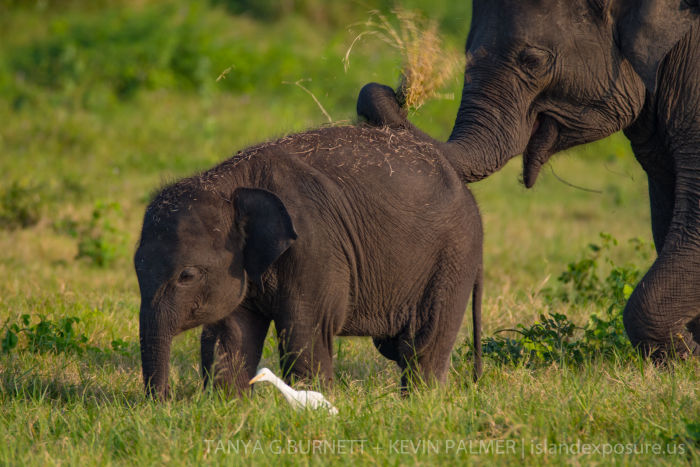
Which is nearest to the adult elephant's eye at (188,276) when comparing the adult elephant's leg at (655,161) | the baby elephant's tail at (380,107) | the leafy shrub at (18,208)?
the baby elephant's tail at (380,107)

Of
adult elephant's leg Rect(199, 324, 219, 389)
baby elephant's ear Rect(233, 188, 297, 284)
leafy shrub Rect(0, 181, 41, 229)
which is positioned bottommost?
leafy shrub Rect(0, 181, 41, 229)

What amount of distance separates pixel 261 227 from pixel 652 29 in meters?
2.52

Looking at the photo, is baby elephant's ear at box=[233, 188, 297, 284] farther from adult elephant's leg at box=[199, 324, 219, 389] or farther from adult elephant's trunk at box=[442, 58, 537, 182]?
adult elephant's trunk at box=[442, 58, 537, 182]

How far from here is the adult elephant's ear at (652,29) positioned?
214 inches

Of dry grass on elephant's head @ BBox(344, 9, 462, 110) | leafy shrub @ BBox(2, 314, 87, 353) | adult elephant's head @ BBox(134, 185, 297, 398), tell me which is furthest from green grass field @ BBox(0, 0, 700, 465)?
adult elephant's head @ BBox(134, 185, 297, 398)

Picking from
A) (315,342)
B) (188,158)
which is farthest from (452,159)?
(188,158)

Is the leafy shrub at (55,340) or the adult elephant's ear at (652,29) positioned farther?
the leafy shrub at (55,340)

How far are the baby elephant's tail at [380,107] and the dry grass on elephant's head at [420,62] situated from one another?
0.10 metres

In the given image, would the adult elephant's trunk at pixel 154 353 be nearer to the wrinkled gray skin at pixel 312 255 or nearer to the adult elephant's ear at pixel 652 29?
the wrinkled gray skin at pixel 312 255

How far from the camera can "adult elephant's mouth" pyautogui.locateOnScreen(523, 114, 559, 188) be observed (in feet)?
19.4

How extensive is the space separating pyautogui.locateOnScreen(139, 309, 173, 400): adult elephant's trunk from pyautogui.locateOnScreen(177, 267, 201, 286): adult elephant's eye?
200 mm

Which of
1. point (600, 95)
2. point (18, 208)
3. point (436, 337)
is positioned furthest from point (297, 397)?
point (18, 208)

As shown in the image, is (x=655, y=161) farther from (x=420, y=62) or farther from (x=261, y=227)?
(x=261, y=227)

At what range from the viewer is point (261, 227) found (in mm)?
4648
